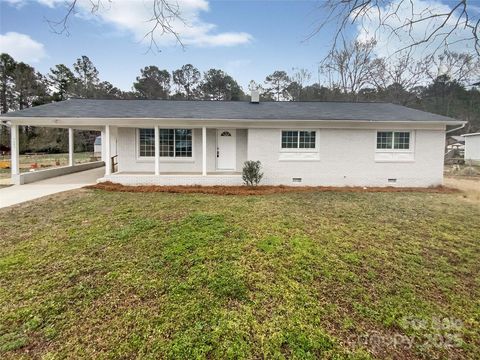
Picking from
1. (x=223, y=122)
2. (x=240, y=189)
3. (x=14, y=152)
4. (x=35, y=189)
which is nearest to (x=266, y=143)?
(x=223, y=122)

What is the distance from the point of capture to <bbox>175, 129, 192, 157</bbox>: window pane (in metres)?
12.4

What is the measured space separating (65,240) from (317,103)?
42.9 ft

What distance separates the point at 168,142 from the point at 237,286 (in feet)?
32.4

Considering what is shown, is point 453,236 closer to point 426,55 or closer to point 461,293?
point 461,293

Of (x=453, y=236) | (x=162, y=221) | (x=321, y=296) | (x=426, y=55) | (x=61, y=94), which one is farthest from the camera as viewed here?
(x=61, y=94)

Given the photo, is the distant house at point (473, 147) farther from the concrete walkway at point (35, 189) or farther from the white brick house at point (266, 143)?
the concrete walkway at point (35, 189)

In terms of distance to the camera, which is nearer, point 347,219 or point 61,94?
point 347,219

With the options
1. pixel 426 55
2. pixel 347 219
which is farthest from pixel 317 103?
pixel 426 55

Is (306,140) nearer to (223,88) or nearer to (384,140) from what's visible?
(384,140)

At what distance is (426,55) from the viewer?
4070 mm

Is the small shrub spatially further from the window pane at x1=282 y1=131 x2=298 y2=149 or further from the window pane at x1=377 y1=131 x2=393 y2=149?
the window pane at x1=377 y1=131 x2=393 y2=149

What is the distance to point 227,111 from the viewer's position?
40.1 ft

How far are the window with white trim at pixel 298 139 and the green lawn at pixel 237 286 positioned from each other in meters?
5.31

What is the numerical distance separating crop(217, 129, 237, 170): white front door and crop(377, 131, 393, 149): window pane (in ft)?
20.7
